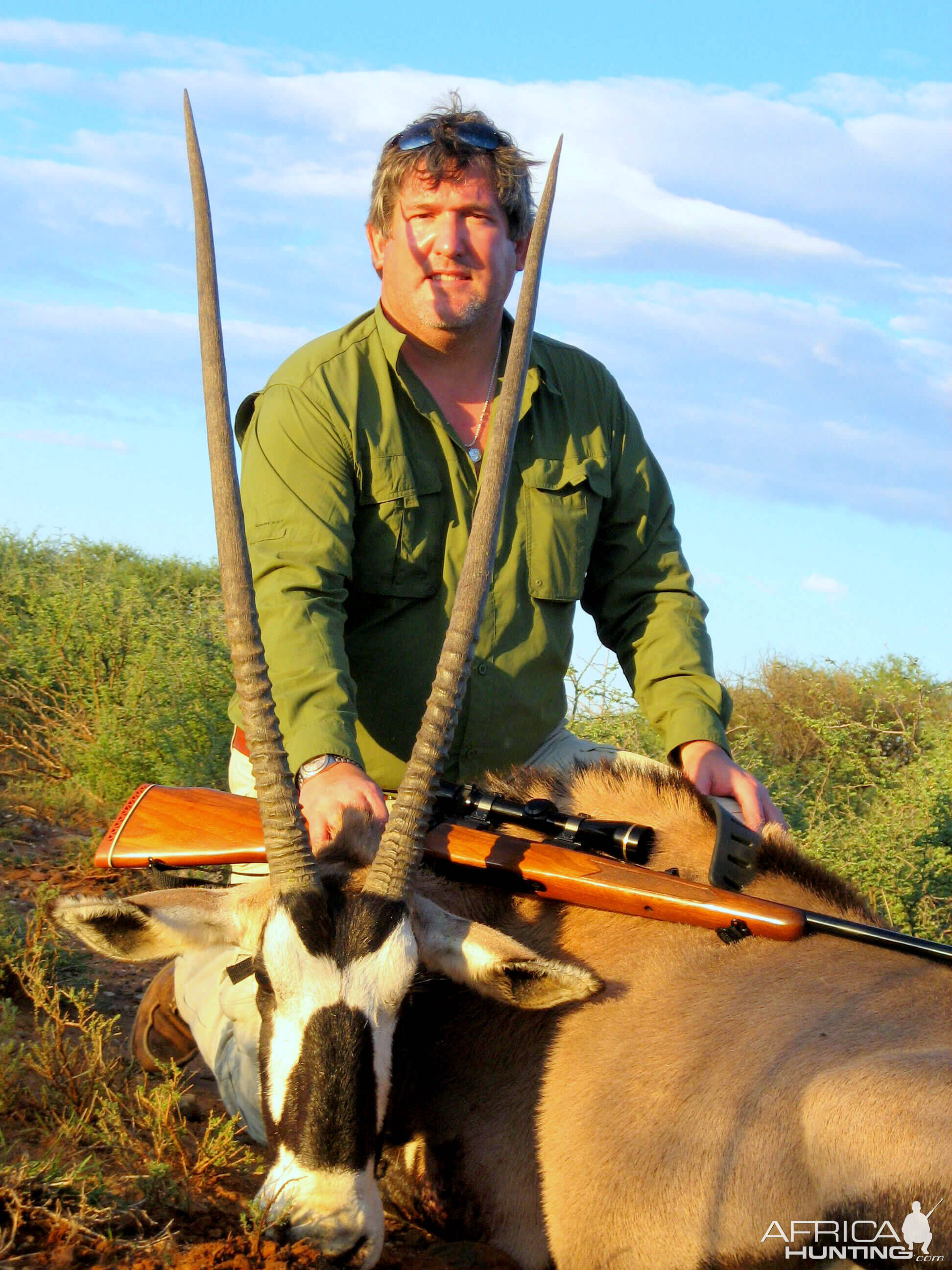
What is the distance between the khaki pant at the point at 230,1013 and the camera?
4105 millimetres

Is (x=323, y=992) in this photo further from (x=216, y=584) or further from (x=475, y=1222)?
(x=216, y=584)

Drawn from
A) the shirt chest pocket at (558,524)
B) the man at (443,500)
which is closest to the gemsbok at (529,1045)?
the man at (443,500)

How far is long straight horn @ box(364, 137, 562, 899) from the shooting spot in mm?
3484

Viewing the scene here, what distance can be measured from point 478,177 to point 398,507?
1.41 meters

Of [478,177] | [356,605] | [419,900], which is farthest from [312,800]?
[478,177]

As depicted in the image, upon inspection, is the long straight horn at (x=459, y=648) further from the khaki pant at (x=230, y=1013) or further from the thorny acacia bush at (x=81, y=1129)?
the thorny acacia bush at (x=81, y=1129)

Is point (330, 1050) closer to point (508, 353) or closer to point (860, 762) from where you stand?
point (508, 353)

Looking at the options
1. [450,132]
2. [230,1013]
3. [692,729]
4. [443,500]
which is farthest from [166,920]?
[450,132]

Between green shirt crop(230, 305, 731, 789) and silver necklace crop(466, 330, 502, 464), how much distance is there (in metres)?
0.04

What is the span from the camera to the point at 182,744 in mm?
8062

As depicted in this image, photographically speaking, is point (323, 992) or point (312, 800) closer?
point (323, 992)

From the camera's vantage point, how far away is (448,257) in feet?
16.7

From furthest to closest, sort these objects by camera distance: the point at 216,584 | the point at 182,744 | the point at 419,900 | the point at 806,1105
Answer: the point at 216,584, the point at 182,744, the point at 419,900, the point at 806,1105

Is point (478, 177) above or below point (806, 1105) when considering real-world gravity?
above
